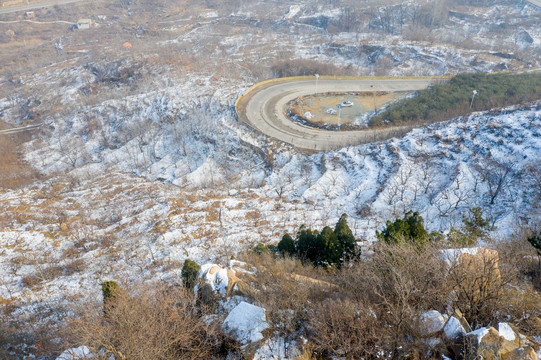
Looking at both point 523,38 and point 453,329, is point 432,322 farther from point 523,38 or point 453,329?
point 523,38

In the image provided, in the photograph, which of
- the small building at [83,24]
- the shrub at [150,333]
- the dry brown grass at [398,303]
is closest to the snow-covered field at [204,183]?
the shrub at [150,333]

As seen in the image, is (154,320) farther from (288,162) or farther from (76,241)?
(288,162)

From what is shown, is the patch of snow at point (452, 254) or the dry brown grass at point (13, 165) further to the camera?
the dry brown grass at point (13, 165)

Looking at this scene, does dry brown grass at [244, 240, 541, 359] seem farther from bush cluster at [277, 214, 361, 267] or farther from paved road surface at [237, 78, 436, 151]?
paved road surface at [237, 78, 436, 151]

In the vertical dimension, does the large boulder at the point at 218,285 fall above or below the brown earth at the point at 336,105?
below

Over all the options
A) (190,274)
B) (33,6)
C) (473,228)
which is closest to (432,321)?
(190,274)

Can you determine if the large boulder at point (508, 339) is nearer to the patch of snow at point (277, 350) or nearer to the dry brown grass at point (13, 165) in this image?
the patch of snow at point (277, 350)
